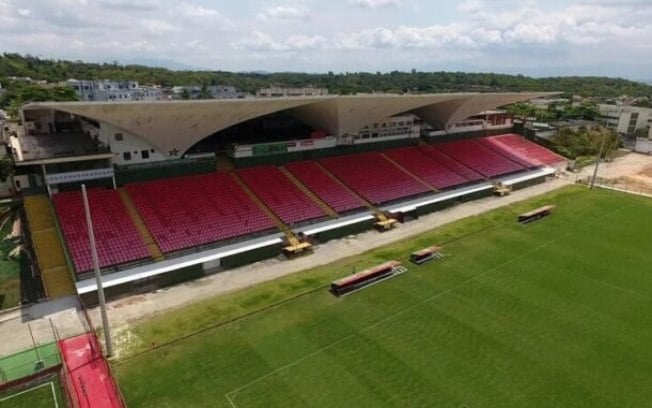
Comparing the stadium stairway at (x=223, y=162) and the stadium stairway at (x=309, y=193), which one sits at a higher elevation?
the stadium stairway at (x=223, y=162)

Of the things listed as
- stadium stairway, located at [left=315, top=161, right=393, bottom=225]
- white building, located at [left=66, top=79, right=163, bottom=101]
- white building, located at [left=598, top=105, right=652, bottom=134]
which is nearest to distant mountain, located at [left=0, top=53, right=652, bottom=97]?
white building, located at [left=66, top=79, right=163, bottom=101]

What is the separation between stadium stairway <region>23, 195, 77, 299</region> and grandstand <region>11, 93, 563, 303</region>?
14cm

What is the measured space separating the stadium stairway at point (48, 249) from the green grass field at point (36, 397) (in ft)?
22.5

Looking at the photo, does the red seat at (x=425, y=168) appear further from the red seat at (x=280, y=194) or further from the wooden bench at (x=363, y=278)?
the wooden bench at (x=363, y=278)

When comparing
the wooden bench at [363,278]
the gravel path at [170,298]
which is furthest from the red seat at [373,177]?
the wooden bench at [363,278]

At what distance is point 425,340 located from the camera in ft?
57.5

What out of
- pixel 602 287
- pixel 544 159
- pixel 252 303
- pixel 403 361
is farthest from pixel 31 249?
pixel 544 159

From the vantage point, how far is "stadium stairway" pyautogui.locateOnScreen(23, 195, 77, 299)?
21.2m

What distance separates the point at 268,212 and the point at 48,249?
12.8m

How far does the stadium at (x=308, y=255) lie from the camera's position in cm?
1533

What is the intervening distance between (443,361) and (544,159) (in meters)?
42.8

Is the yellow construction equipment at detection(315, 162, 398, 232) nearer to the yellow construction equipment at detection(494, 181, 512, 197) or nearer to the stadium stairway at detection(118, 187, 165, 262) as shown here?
the yellow construction equipment at detection(494, 181, 512, 197)

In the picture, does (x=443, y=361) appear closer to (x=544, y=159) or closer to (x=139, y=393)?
(x=139, y=393)

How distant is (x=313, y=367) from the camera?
51.9 ft
